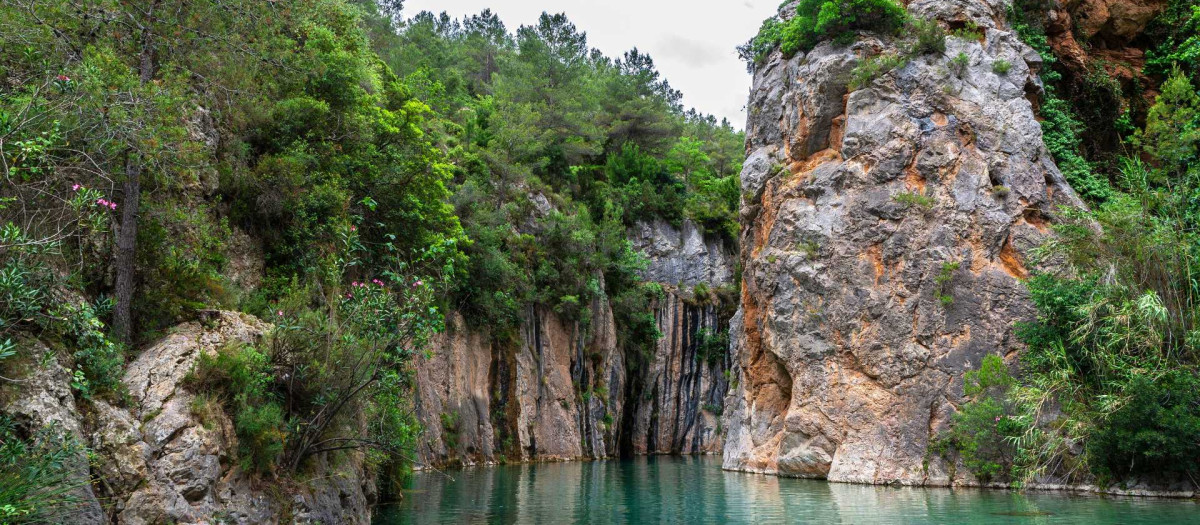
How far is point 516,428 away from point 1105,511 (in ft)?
74.6

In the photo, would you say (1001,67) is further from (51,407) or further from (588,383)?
(51,407)

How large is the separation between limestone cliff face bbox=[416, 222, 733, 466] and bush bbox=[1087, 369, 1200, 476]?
19577mm

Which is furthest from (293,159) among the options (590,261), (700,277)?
(700,277)

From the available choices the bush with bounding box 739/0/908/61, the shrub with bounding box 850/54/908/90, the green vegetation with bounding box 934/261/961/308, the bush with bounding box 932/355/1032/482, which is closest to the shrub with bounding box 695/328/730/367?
the bush with bounding box 739/0/908/61

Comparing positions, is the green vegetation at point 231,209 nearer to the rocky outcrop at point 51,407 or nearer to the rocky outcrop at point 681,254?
the rocky outcrop at point 51,407

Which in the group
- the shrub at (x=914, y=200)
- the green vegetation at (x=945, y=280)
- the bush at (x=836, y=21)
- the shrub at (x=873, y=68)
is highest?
the bush at (x=836, y=21)

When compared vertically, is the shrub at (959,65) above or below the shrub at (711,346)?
above

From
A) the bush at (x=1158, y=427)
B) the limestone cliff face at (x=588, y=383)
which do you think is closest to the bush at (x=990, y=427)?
the bush at (x=1158, y=427)

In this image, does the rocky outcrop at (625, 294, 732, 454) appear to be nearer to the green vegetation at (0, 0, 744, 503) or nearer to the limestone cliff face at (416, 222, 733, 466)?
the limestone cliff face at (416, 222, 733, 466)

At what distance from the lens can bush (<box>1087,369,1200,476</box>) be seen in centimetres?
1577

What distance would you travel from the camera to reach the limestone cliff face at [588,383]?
97.2 feet

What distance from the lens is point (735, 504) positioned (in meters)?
16.9

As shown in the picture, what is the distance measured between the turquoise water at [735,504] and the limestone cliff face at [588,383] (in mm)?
5805

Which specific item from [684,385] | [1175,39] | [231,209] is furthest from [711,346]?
[231,209]
